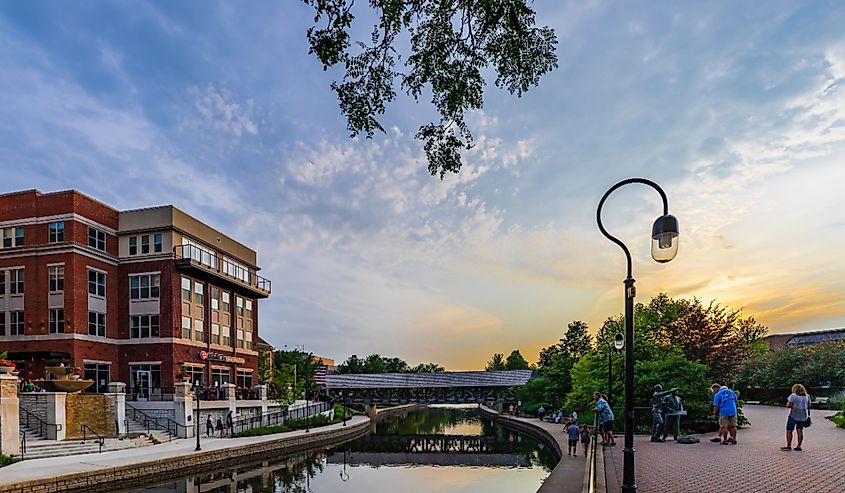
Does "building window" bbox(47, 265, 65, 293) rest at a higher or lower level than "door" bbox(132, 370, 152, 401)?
higher

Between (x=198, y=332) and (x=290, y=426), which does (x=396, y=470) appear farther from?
(x=198, y=332)

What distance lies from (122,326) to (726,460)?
1383 inches

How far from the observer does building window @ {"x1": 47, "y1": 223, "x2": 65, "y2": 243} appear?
34.9 meters

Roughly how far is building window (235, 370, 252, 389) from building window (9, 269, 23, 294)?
614 inches

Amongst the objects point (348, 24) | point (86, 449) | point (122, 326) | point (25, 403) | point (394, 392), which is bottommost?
point (394, 392)

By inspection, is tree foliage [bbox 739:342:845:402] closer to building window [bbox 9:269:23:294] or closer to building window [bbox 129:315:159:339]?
building window [bbox 129:315:159:339]

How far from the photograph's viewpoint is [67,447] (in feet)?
80.2

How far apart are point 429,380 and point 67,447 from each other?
140 ft

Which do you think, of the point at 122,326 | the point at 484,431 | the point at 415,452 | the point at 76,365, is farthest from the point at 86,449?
the point at 484,431

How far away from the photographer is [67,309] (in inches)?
1347

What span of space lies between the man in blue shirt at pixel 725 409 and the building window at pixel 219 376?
32.7 meters

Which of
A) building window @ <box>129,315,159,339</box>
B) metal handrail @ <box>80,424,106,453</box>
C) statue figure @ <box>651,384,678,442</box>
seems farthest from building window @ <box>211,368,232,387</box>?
statue figure @ <box>651,384,678,442</box>

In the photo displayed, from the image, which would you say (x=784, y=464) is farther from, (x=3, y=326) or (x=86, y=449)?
(x=3, y=326)

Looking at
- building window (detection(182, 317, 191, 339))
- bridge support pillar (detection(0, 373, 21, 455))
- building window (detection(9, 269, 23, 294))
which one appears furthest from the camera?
building window (detection(182, 317, 191, 339))
